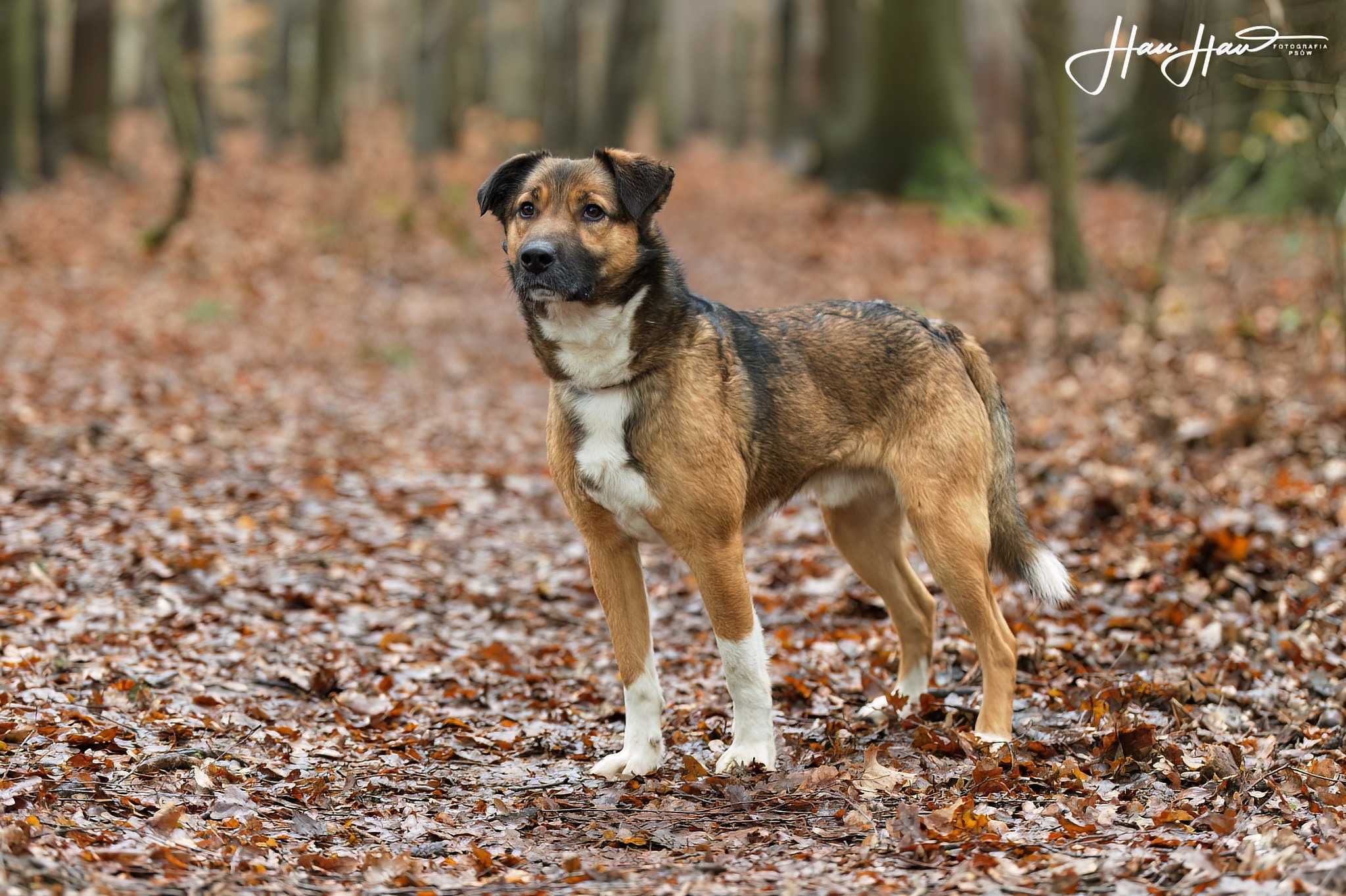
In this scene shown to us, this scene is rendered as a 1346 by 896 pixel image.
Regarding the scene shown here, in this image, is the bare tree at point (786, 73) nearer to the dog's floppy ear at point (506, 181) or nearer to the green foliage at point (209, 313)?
the green foliage at point (209, 313)

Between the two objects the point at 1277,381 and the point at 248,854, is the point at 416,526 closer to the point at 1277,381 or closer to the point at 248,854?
the point at 248,854

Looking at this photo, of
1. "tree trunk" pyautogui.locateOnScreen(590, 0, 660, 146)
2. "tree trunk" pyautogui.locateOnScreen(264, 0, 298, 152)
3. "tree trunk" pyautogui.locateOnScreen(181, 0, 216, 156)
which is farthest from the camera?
"tree trunk" pyautogui.locateOnScreen(264, 0, 298, 152)

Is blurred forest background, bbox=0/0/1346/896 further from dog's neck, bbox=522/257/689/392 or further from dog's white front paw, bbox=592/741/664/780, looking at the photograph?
dog's neck, bbox=522/257/689/392

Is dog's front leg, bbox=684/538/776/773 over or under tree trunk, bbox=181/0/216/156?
under

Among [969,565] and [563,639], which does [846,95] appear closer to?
[563,639]

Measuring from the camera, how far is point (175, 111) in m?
17.7

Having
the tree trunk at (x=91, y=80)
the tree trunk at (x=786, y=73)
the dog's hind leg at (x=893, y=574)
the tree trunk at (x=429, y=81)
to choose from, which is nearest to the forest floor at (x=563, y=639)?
the dog's hind leg at (x=893, y=574)

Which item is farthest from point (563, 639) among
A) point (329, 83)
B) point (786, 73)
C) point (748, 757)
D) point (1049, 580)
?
point (786, 73)

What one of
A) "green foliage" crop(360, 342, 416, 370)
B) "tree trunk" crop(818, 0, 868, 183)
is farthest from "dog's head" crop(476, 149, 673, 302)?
"tree trunk" crop(818, 0, 868, 183)

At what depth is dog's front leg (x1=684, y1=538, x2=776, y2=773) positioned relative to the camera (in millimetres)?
5180

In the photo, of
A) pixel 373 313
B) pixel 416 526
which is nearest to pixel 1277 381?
pixel 416 526

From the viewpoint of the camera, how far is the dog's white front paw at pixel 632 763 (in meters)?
5.37

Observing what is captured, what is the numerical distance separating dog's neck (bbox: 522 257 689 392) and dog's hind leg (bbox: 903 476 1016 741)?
1.34m

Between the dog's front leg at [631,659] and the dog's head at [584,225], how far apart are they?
3.73ft
